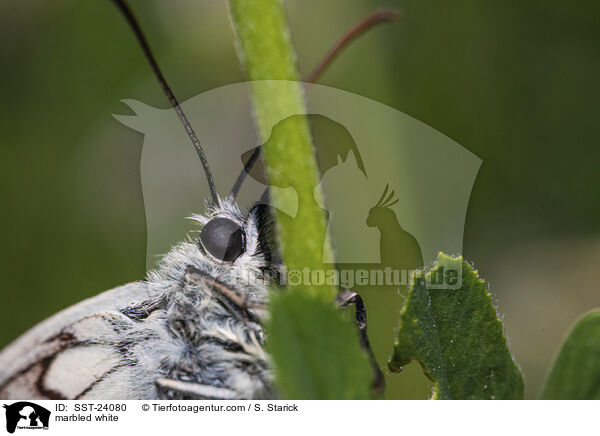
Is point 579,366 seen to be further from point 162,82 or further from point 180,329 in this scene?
point 162,82

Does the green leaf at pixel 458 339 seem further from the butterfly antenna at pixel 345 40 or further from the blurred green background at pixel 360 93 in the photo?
the blurred green background at pixel 360 93

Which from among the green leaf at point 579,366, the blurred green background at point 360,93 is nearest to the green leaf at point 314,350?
the green leaf at point 579,366

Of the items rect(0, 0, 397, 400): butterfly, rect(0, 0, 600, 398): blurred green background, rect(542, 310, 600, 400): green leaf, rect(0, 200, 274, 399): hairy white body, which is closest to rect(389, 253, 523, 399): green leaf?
rect(542, 310, 600, 400): green leaf

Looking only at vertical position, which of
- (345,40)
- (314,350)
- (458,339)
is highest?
(345,40)

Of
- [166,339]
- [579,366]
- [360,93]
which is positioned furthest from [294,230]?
[360,93]

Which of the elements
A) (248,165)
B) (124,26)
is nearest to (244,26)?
(248,165)
